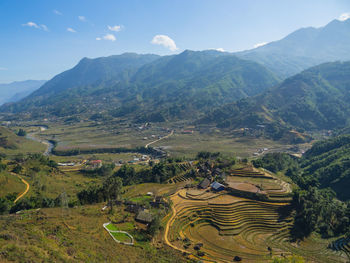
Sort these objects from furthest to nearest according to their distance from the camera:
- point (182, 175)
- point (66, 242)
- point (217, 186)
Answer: point (182, 175) < point (217, 186) < point (66, 242)

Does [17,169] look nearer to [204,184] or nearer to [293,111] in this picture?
[204,184]

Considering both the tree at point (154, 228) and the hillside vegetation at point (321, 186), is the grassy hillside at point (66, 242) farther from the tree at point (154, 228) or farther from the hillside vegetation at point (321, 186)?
the hillside vegetation at point (321, 186)

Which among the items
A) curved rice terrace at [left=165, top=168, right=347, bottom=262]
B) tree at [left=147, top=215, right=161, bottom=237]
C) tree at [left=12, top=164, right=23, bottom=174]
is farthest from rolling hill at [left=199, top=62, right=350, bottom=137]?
tree at [left=12, top=164, right=23, bottom=174]

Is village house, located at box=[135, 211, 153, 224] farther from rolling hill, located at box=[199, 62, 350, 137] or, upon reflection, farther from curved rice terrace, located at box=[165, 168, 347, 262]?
rolling hill, located at box=[199, 62, 350, 137]

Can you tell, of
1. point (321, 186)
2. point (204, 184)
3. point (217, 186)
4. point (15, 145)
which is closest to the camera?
point (217, 186)

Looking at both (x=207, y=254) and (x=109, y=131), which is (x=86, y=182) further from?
(x=109, y=131)

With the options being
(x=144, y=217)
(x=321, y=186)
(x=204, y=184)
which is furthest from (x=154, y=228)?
(x=321, y=186)

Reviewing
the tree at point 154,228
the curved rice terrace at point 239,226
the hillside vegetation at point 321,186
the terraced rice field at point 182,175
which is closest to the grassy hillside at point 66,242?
the tree at point 154,228

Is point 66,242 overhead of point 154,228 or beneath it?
overhead

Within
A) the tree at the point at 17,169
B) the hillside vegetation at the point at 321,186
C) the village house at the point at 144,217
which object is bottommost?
the hillside vegetation at the point at 321,186
